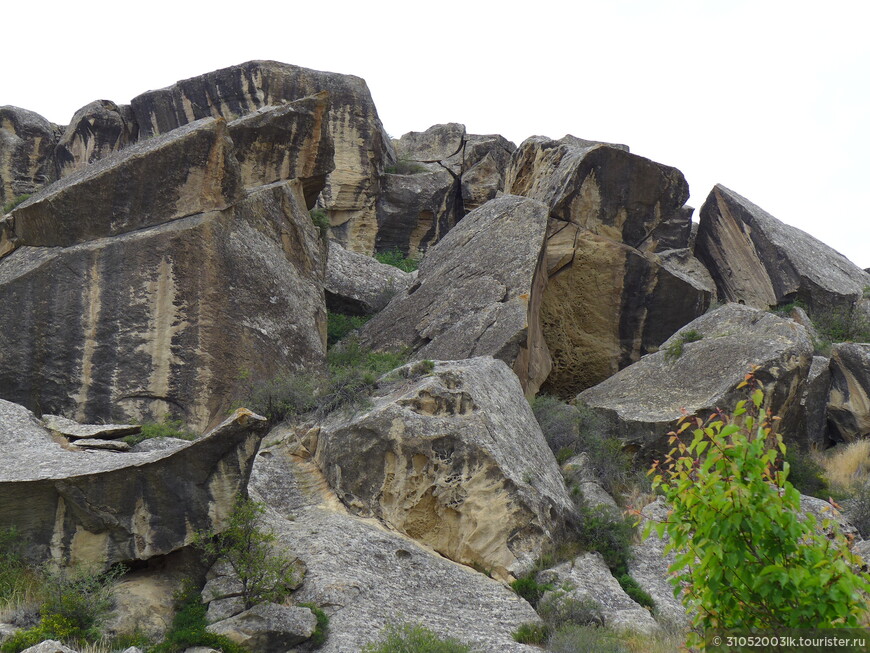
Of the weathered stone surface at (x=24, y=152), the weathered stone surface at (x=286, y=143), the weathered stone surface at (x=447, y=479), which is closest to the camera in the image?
the weathered stone surface at (x=447, y=479)

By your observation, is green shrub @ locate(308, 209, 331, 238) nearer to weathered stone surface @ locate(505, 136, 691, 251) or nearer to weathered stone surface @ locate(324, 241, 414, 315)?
weathered stone surface @ locate(324, 241, 414, 315)

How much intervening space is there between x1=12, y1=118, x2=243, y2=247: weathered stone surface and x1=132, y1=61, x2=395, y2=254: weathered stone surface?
1103 centimetres

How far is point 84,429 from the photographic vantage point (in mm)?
12250

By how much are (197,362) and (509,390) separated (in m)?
5.03

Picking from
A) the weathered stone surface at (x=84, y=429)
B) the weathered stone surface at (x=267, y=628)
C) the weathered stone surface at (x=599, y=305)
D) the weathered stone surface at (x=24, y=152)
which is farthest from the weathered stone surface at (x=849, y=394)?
the weathered stone surface at (x=24, y=152)

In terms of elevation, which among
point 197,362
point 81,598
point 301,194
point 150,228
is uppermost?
point 301,194

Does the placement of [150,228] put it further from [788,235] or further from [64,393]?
[788,235]

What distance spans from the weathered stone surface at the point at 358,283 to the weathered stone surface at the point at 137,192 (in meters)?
6.25

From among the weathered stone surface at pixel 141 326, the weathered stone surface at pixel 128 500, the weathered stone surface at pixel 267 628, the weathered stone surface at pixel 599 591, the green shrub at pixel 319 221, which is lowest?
the weathered stone surface at pixel 267 628

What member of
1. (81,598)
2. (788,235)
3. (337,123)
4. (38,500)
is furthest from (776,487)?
(337,123)

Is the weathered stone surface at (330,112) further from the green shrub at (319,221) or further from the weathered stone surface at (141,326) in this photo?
the weathered stone surface at (141,326)

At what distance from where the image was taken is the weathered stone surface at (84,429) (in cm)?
1201

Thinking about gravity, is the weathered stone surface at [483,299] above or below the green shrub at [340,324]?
above

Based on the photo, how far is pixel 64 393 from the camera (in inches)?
560
